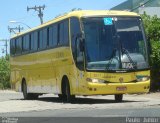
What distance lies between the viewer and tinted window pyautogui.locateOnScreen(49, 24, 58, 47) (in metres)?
24.7

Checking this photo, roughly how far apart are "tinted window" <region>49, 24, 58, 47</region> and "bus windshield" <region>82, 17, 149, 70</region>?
3277 mm

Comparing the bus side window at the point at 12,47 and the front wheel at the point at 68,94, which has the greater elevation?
the bus side window at the point at 12,47

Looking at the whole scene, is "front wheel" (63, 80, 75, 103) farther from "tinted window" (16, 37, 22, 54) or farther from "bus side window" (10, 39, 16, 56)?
"bus side window" (10, 39, 16, 56)

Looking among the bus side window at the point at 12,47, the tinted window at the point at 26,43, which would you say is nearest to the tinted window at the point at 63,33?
the tinted window at the point at 26,43

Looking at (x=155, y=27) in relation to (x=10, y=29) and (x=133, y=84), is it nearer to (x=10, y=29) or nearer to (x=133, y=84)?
(x=133, y=84)

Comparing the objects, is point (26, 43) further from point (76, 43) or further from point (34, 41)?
point (76, 43)

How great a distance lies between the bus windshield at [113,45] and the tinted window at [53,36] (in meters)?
3.28

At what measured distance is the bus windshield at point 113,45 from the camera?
2131 centimetres

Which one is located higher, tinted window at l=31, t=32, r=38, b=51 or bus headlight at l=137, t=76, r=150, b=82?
tinted window at l=31, t=32, r=38, b=51

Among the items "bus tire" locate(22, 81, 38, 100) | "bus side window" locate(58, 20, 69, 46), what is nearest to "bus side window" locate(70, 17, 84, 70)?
"bus side window" locate(58, 20, 69, 46)

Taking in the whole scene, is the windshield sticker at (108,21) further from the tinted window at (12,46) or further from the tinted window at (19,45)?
the tinted window at (12,46)

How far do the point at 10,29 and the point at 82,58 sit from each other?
64.4m

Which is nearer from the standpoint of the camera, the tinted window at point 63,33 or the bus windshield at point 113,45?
the bus windshield at point 113,45

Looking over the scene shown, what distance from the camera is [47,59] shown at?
85.6 ft
